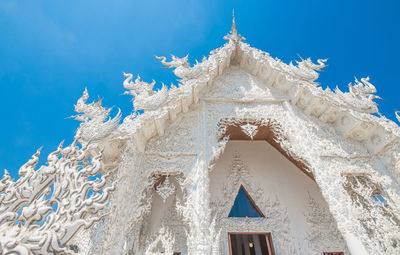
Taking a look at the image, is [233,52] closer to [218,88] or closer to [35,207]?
[218,88]

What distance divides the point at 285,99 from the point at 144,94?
269 centimetres

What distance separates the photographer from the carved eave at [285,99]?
3338 millimetres

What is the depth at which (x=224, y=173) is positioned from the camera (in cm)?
511

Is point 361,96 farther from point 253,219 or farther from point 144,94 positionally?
point 144,94

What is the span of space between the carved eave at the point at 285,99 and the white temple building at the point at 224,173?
2 centimetres

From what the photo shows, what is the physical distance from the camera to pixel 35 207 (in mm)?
1709

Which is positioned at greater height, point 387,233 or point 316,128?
point 316,128

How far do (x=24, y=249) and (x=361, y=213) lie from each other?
3.59 metres

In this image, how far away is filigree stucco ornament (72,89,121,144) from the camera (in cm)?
262

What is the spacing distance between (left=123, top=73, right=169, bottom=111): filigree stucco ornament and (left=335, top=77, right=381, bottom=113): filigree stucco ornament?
302cm

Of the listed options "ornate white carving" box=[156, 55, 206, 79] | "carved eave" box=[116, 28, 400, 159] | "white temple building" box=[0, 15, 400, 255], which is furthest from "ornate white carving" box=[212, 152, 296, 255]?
"ornate white carving" box=[156, 55, 206, 79]

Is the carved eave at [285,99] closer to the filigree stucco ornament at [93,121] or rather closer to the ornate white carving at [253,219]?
the filigree stucco ornament at [93,121]

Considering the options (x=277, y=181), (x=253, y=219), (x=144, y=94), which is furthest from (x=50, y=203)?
(x=277, y=181)

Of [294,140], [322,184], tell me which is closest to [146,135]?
[294,140]
